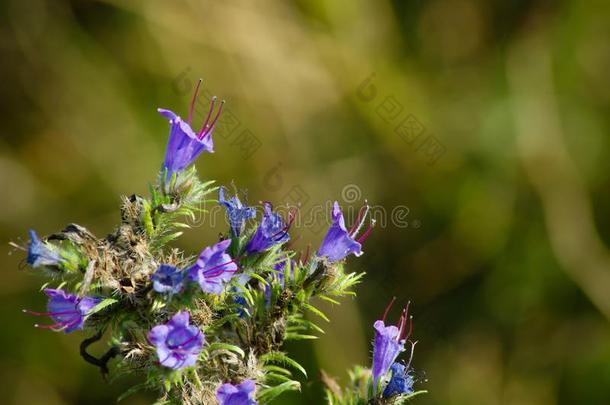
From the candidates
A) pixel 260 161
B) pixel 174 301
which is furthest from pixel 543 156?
pixel 174 301

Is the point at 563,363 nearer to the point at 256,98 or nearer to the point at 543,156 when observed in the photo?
the point at 543,156

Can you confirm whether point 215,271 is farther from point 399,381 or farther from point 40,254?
point 399,381

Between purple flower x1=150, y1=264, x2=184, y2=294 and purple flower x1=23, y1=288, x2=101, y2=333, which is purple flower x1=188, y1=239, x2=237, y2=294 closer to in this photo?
purple flower x1=150, y1=264, x2=184, y2=294

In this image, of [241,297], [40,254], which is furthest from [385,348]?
[40,254]

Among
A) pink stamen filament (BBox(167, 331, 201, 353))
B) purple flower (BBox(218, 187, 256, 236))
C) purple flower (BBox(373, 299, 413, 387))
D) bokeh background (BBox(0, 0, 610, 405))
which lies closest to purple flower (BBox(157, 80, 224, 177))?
purple flower (BBox(218, 187, 256, 236))

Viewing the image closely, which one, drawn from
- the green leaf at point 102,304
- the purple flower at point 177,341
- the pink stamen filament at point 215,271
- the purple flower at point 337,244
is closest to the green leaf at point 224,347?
the purple flower at point 177,341
